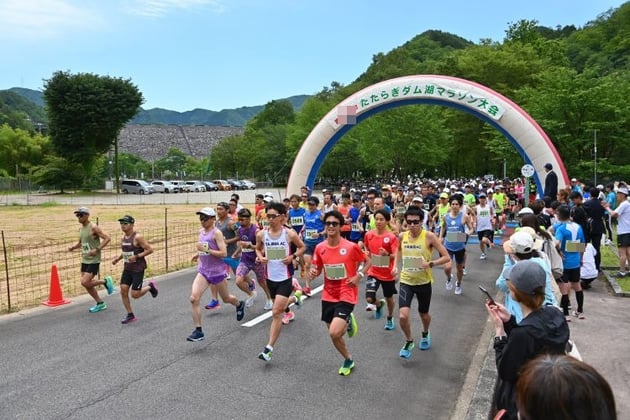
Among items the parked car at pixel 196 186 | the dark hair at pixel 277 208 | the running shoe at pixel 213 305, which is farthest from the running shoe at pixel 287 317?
the parked car at pixel 196 186

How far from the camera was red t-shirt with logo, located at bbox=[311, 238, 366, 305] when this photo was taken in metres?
5.97

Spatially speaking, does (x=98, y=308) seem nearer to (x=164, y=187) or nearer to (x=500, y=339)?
(x=500, y=339)

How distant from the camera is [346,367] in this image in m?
6.01

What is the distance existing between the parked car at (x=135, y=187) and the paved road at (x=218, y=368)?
164 ft

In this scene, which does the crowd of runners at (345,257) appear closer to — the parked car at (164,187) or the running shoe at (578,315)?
the running shoe at (578,315)

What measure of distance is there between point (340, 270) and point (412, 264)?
1073 millimetres

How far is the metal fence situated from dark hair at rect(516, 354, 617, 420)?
935cm

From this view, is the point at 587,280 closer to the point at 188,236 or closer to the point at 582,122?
the point at 188,236

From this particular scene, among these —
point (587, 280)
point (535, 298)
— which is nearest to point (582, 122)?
point (587, 280)

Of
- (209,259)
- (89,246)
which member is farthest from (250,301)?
(89,246)

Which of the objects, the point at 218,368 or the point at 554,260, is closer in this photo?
the point at 218,368

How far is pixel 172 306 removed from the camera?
922 centimetres

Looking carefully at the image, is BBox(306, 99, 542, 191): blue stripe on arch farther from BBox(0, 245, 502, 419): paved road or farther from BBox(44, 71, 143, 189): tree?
BBox(44, 71, 143, 189): tree

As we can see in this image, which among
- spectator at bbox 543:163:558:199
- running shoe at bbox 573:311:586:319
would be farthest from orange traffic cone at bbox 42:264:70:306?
spectator at bbox 543:163:558:199
